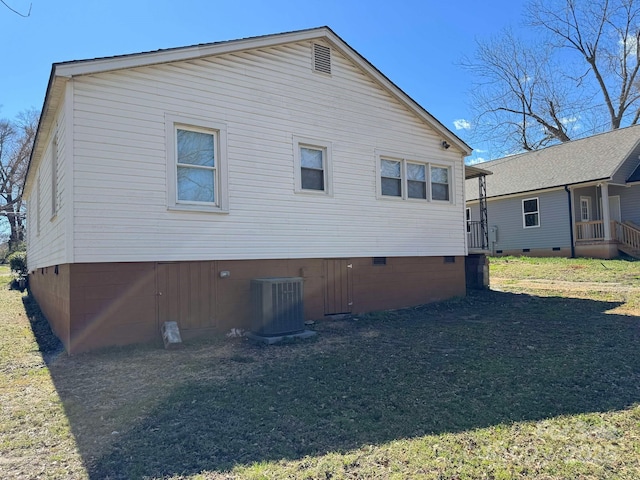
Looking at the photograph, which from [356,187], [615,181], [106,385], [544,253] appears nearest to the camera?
[106,385]

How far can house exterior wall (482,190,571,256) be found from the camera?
19.6 metres

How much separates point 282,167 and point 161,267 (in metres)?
2.84

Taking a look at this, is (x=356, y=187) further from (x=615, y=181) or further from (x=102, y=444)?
(x=615, y=181)

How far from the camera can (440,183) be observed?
36.2 ft

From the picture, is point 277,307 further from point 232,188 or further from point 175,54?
point 175,54

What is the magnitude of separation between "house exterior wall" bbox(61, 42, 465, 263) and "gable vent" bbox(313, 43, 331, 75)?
17 cm

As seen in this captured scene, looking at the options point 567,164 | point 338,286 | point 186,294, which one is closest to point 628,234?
point 567,164

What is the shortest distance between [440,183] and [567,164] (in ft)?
42.7

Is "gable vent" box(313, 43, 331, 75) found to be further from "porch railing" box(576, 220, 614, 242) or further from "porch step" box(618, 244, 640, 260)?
"porch step" box(618, 244, 640, 260)

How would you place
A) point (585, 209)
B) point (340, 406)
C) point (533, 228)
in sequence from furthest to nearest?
point (533, 228) < point (585, 209) < point (340, 406)

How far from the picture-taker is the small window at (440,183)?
10883 millimetres

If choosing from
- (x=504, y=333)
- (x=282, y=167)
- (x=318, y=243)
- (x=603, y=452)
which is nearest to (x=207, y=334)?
(x=318, y=243)

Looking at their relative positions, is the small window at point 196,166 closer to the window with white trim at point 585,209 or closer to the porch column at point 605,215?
the porch column at point 605,215

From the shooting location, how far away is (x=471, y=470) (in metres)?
3.17
